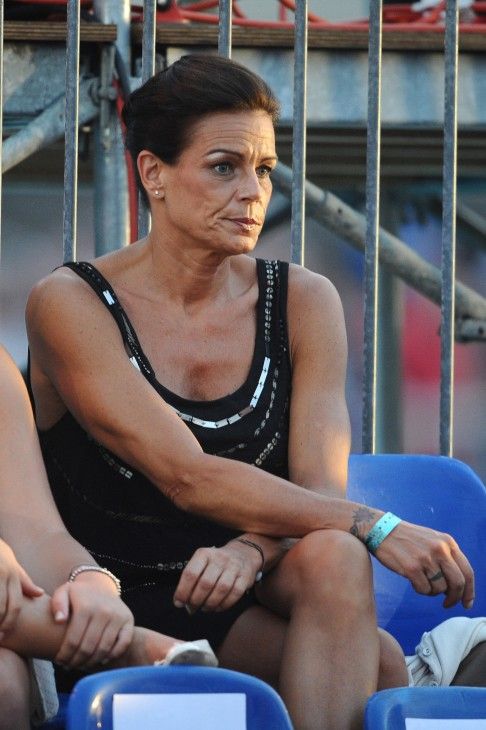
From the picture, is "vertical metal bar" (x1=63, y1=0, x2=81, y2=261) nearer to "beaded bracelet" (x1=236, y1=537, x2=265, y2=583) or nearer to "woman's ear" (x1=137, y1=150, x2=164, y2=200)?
"woman's ear" (x1=137, y1=150, x2=164, y2=200)

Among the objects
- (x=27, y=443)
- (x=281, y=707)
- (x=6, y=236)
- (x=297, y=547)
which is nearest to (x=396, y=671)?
(x=297, y=547)

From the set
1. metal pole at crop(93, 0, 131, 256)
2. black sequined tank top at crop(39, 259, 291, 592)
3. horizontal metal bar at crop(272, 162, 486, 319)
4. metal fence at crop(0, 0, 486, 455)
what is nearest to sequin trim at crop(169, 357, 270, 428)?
black sequined tank top at crop(39, 259, 291, 592)

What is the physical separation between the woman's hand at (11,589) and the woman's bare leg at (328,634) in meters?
0.38

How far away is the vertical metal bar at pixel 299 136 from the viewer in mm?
3215

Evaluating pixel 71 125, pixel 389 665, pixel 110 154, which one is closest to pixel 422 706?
pixel 389 665

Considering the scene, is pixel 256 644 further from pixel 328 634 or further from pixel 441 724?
pixel 441 724

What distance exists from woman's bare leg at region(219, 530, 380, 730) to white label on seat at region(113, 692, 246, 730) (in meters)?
0.28

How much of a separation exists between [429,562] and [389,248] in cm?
236

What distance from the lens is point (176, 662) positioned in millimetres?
1985

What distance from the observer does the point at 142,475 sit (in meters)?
2.55

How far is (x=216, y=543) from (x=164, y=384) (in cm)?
29

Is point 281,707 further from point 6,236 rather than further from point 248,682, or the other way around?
point 6,236

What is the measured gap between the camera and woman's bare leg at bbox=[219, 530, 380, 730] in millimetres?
2152

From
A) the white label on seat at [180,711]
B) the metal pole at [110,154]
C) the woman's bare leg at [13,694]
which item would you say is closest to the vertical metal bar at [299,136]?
the metal pole at [110,154]
